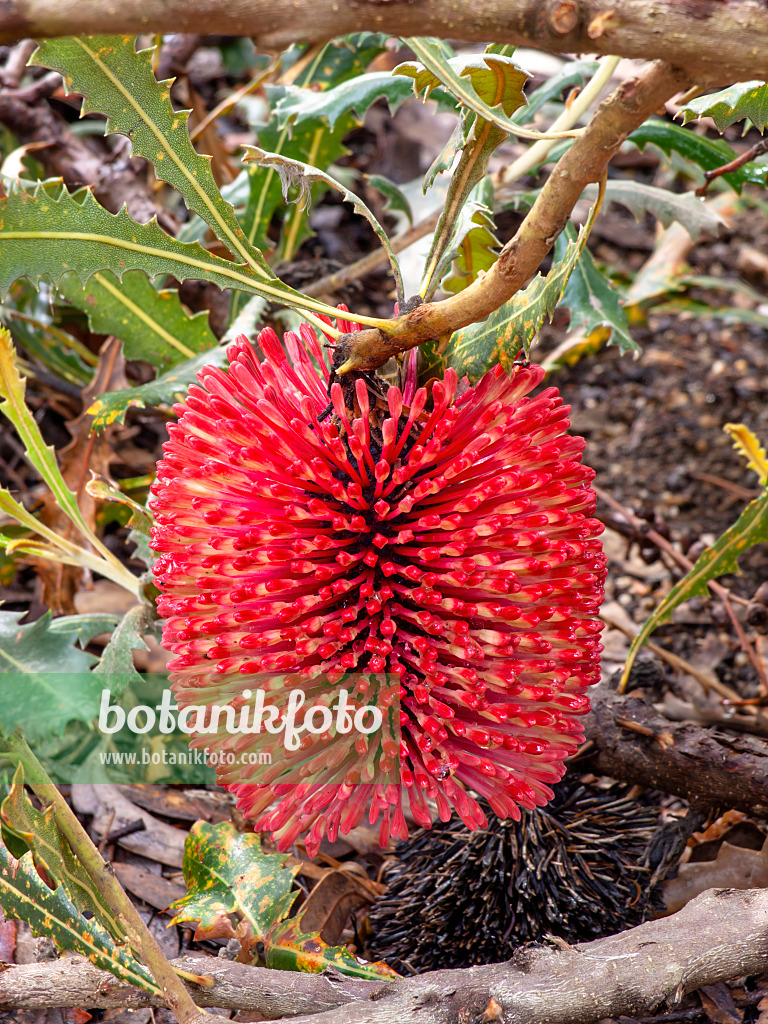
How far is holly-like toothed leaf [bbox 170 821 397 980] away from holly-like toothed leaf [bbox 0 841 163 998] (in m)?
0.19

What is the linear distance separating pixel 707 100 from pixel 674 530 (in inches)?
51.6

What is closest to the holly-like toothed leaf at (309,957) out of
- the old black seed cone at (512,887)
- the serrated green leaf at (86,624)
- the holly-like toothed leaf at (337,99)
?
the old black seed cone at (512,887)

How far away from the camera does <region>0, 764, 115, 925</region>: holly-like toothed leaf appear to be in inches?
43.3

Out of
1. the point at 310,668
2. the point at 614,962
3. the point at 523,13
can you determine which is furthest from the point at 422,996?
the point at 523,13

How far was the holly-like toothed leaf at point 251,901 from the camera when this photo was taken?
1.25m

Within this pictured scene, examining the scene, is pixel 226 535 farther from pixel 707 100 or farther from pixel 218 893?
pixel 707 100

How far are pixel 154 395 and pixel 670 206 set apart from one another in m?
1.21

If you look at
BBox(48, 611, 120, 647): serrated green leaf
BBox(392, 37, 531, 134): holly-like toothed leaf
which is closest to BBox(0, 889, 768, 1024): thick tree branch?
BBox(48, 611, 120, 647): serrated green leaf

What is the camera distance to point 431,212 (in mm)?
2154

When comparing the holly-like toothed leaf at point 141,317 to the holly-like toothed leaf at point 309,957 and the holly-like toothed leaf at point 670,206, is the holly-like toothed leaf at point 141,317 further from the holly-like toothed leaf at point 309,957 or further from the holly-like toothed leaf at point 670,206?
the holly-like toothed leaf at point 309,957

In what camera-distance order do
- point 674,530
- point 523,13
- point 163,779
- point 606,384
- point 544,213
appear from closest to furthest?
point 523,13 → point 544,213 → point 163,779 → point 674,530 → point 606,384

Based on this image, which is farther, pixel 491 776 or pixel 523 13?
pixel 491 776

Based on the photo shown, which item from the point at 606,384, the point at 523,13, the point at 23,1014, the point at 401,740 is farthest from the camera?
the point at 606,384

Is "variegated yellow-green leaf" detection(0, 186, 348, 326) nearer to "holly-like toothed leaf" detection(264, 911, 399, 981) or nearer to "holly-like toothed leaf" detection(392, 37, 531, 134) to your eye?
"holly-like toothed leaf" detection(392, 37, 531, 134)
